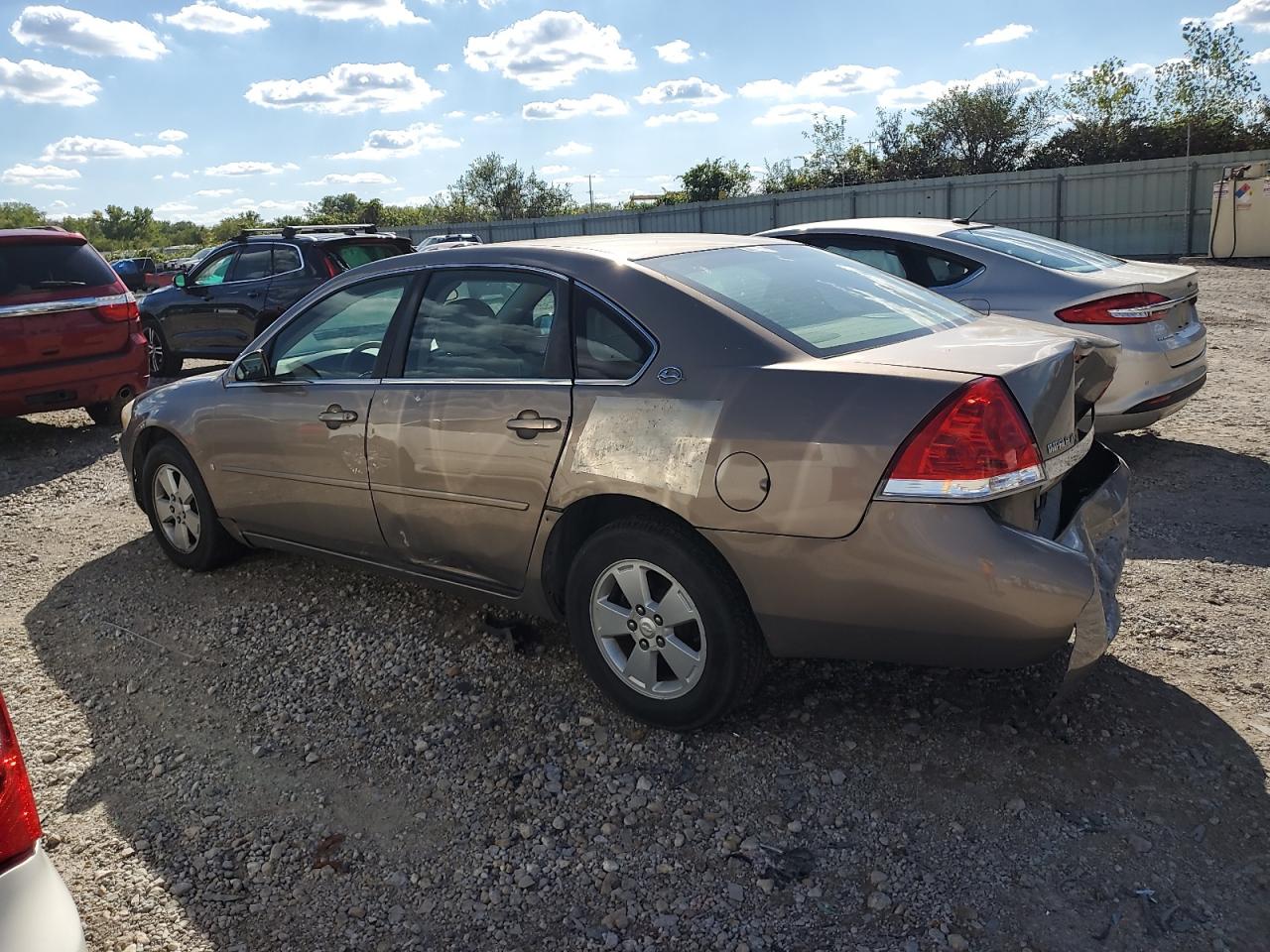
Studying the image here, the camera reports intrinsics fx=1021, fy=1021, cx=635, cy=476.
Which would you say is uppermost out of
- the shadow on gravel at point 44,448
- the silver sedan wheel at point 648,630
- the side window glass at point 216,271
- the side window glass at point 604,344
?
the side window glass at point 216,271

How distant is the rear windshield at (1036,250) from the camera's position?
6.42 metres

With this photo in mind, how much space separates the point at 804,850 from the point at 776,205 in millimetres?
29383

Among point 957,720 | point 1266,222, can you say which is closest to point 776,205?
point 1266,222

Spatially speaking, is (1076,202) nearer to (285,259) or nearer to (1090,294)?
(285,259)

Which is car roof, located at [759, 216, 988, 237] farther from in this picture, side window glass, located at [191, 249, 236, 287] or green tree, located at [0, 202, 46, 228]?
green tree, located at [0, 202, 46, 228]

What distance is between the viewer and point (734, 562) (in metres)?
3.10

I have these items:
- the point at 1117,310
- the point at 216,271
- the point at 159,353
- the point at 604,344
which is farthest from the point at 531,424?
the point at 159,353

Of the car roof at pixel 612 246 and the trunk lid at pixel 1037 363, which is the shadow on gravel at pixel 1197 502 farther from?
the car roof at pixel 612 246

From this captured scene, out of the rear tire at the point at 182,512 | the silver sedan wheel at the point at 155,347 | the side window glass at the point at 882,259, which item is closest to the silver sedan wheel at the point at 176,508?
the rear tire at the point at 182,512

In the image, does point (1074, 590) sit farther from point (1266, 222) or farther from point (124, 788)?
point (1266, 222)

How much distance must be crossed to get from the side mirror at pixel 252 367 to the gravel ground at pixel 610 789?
1075mm

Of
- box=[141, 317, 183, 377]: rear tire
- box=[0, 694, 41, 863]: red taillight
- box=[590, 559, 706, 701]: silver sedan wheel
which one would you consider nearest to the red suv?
box=[141, 317, 183, 377]: rear tire

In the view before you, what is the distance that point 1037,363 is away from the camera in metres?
3.05

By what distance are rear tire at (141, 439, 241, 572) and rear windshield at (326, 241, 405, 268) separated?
245 inches
